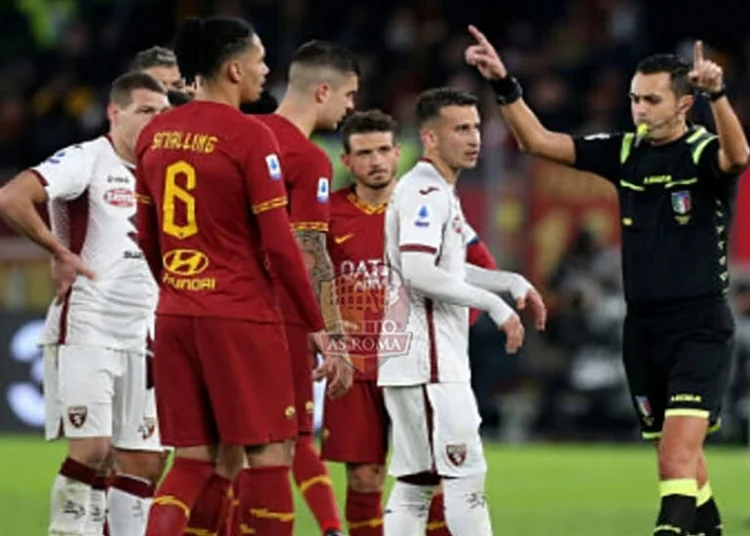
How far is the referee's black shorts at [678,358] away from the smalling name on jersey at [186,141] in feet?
9.14

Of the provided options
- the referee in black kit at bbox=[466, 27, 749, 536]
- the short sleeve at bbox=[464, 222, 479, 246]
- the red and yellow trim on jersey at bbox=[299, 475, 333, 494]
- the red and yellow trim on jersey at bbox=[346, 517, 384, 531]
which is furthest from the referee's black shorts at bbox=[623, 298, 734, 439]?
the red and yellow trim on jersey at bbox=[299, 475, 333, 494]

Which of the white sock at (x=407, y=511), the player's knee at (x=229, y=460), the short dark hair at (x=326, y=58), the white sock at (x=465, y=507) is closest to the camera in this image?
the player's knee at (x=229, y=460)

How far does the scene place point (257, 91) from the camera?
1019 cm

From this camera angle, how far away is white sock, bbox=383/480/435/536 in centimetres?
1139

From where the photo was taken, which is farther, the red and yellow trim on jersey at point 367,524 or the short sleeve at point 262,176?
the red and yellow trim on jersey at point 367,524

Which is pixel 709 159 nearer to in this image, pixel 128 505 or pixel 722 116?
pixel 722 116

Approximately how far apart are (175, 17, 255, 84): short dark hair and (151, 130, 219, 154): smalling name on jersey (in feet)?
1.00

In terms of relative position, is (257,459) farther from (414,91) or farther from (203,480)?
(414,91)

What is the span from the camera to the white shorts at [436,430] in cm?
1121

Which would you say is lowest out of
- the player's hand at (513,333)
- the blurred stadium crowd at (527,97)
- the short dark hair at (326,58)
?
the player's hand at (513,333)

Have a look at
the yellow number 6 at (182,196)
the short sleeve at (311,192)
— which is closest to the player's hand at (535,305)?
the short sleeve at (311,192)

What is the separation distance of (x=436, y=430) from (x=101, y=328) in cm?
180

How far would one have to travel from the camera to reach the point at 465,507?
1117 cm

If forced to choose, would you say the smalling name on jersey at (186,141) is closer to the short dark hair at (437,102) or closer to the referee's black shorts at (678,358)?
the short dark hair at (437,102)
